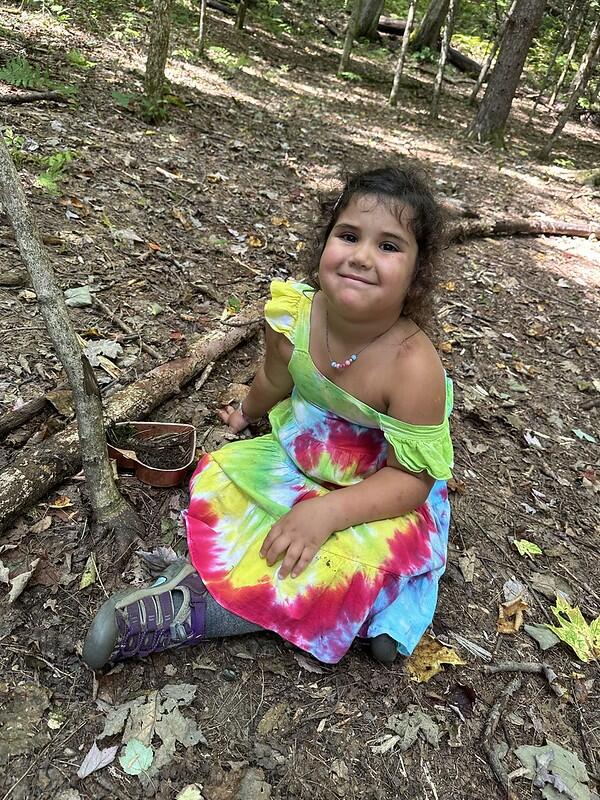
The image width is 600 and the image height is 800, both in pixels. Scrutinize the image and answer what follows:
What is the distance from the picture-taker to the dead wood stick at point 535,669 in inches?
91.7

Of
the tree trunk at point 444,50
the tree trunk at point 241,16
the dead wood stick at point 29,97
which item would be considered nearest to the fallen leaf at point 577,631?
the dead wood stick at point 29,97

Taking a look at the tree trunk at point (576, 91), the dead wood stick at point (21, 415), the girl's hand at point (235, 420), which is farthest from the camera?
the tree trunk at point (576, 91)

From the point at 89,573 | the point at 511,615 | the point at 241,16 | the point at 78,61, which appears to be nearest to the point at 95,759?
the point at 89,573

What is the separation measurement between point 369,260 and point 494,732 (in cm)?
183

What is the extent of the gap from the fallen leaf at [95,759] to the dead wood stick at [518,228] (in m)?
6.01

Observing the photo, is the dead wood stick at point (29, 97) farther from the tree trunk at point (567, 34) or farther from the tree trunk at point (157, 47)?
the tree trunk at point (567, 34)

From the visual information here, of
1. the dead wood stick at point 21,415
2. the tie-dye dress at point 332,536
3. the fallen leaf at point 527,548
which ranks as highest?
the tie-dye dress at point 332,536

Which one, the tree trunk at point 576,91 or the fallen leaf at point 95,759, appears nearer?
the fallen leaf at point 95,759

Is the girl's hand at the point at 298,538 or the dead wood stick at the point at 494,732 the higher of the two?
the girl's hand at the point at 298,538

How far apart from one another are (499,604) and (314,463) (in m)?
1.14

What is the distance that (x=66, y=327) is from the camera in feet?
6.70

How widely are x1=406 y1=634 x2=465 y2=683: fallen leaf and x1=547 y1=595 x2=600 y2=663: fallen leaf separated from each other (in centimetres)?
59

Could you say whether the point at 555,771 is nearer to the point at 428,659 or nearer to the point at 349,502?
the point at 428,659

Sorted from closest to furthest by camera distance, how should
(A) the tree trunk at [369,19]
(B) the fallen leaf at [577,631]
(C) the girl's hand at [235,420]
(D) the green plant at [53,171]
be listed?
(B) the fallen leaf at [577,631] → (C) the girl's hand at [235,420] → (D) the green plant at [53,171] → (A) the tree trunk at [369,19]
